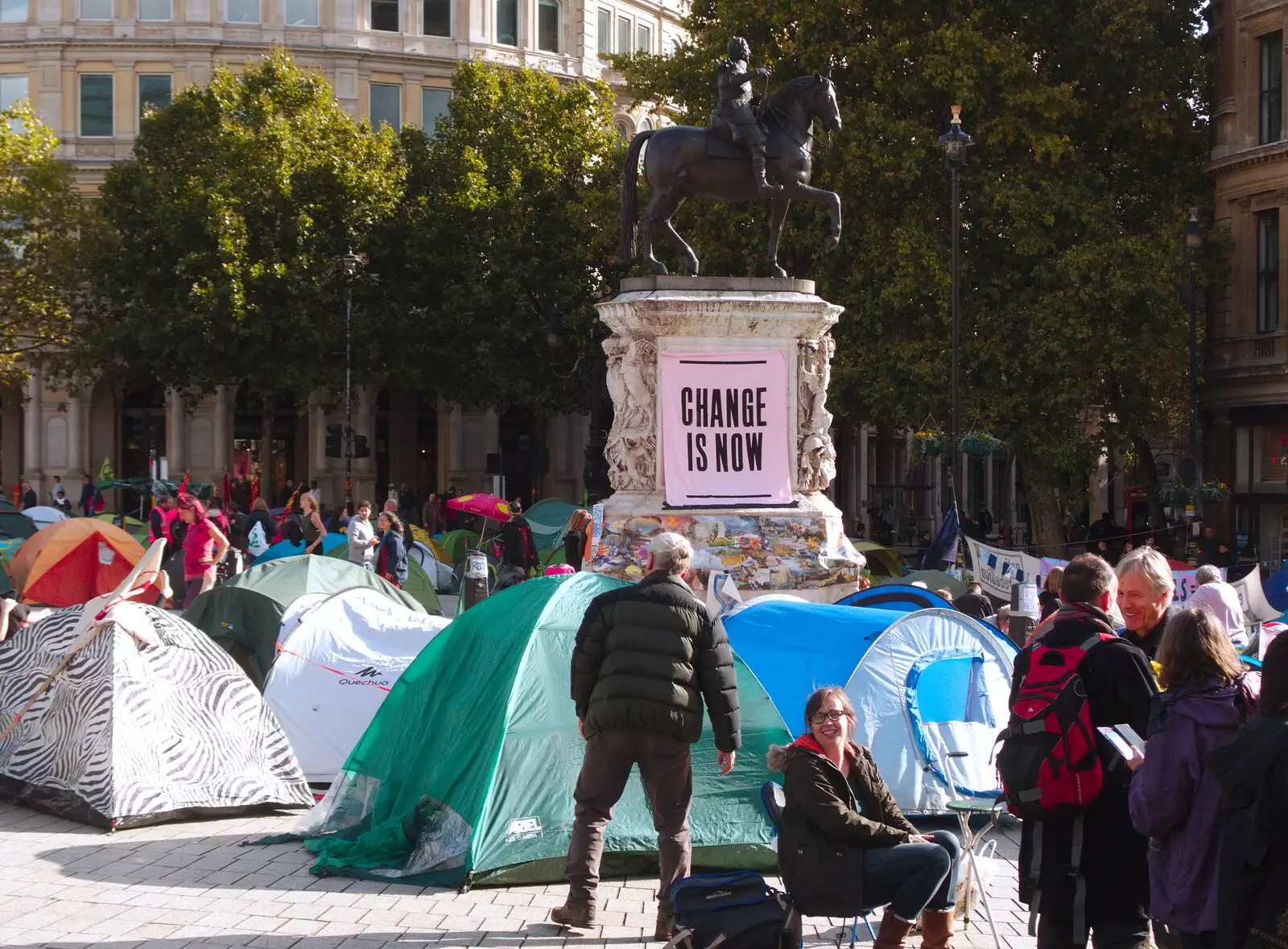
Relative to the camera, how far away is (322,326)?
1553 inches

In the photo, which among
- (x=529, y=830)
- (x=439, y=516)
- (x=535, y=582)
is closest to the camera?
(x=529, y=830)

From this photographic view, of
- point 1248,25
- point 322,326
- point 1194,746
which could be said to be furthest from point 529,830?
point 322,326

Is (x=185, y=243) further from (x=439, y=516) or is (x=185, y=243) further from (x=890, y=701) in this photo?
(x=890, y=701)

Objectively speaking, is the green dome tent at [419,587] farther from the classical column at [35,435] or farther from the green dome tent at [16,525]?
the classical column at [35,435]

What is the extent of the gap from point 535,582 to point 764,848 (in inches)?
76.5

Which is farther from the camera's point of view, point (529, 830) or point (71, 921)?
point (529, 830)

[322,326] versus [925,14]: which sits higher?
[925,14]

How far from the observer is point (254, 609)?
12234mm

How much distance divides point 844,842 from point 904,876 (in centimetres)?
29

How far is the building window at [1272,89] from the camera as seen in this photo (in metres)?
28.6

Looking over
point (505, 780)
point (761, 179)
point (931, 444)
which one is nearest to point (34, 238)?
point (931, 444)

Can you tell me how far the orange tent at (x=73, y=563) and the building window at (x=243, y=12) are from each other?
31.6 meters

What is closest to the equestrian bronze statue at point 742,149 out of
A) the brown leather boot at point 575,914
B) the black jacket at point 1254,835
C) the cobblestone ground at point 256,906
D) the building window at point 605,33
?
the cobblestone ground at point 256,906

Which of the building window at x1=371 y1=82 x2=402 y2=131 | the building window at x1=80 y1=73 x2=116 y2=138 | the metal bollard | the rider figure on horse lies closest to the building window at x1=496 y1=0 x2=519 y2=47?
the building window at x1=371 y1=82 x2=402 y2=131
